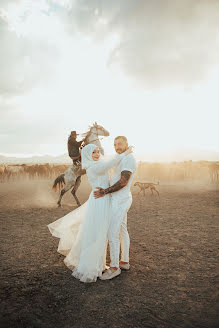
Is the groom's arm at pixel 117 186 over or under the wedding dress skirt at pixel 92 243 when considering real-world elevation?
over

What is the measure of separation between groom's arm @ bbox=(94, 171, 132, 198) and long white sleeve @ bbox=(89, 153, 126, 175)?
0.71 feet

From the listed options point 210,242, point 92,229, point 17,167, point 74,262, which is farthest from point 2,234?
point 17,167

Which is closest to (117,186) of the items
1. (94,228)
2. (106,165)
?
(106,165)

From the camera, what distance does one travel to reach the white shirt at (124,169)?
354cm

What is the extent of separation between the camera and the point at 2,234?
6359 mm

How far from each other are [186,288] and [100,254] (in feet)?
4.94

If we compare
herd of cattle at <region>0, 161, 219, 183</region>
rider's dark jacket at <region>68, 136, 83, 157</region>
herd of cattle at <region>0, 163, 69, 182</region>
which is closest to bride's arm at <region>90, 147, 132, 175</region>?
rider's dark jacket at <region>68, 136, 83, 157</region>

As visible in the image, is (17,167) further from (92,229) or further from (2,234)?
(92,229)

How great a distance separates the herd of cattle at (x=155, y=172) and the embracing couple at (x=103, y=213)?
25110 millimetres

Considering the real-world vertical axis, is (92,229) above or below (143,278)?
above

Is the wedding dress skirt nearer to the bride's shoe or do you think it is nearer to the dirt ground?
the dirt ground

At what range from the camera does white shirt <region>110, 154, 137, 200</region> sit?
11.6 ft

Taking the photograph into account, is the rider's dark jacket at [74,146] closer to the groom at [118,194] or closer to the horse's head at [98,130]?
the horse's head at [98,130]

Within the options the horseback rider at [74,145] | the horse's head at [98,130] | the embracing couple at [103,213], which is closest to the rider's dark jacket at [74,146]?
the horseback rider at [74,145]
